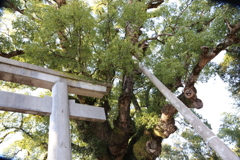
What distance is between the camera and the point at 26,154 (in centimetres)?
882

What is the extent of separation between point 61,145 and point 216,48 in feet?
15.5

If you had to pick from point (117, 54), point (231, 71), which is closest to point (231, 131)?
point (231, 71)

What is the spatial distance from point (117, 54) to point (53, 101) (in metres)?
2.31

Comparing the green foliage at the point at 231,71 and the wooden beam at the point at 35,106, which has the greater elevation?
the green foliage at the point at 231,71

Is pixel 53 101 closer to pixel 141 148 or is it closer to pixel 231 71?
pixel 141 148

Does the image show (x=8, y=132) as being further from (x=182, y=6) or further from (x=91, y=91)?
(x=182, y=6)

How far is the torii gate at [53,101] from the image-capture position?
13.2 feet

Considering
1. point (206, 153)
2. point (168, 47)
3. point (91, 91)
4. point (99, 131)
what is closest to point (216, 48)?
point (168, 47)

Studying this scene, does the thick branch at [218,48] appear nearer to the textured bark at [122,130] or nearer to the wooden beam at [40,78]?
the textured bark at [122,130]

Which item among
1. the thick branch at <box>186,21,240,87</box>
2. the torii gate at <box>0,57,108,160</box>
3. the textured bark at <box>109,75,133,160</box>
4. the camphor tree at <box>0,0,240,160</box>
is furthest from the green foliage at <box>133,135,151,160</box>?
the thick branch at <box>186,21,240,87</box>

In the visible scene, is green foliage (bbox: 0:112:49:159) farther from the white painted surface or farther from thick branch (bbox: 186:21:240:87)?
thick branch (bbox: 186:21:240:87)

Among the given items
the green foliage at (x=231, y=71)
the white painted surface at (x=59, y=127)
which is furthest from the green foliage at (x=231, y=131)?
the white painted surface at (x=59, y=127)

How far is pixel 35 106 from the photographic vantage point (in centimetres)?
441

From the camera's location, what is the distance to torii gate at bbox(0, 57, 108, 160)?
403cm
